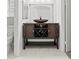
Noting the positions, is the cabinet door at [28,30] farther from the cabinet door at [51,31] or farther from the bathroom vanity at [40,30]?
the cabinet door at [51,31]

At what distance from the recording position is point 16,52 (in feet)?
12.8

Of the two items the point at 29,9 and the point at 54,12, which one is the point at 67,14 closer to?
the point at 54,12

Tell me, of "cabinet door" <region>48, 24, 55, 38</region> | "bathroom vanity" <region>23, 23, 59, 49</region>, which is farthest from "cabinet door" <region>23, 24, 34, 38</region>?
"cabinet door" <region>48, 24, 55, 38</region>

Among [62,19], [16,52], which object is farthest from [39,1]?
[16,52]

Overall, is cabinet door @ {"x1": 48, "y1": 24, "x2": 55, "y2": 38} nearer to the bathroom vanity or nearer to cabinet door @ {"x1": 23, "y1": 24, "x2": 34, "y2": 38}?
the bathroom vanity

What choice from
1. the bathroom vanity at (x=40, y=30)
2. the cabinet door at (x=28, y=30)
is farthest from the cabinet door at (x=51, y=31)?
the cabinet door at (x=28, y=30)

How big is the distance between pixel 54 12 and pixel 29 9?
34.1 inches

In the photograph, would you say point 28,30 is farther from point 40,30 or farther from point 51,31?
point 51,31

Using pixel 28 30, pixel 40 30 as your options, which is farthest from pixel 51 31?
pixel 28 30

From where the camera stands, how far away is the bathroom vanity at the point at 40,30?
16.1 feet

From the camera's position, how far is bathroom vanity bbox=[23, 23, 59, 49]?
4898 mm
